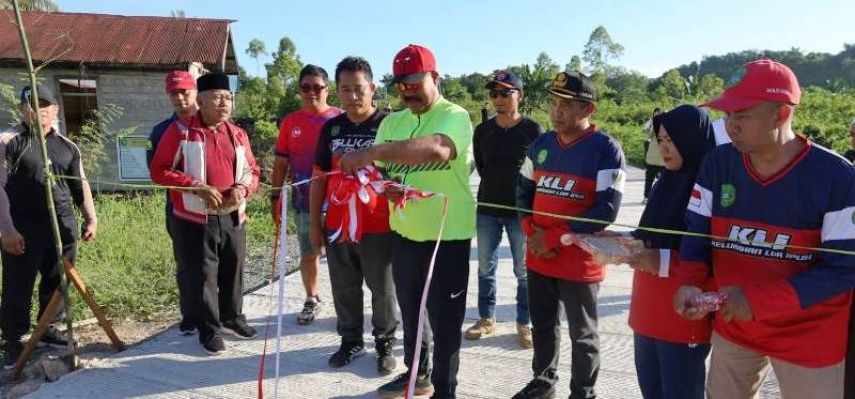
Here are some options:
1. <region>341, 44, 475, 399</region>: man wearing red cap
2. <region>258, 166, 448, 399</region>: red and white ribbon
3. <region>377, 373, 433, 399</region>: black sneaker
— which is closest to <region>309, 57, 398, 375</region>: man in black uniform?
<region>258, 166, 448, 399</region>: red and white ribbon

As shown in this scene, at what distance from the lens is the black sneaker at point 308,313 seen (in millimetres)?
4566

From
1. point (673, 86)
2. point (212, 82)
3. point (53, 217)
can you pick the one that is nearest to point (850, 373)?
point (212, 82)

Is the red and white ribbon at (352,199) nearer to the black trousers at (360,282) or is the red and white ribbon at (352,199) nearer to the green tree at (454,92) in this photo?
the black trousers at (360,282)

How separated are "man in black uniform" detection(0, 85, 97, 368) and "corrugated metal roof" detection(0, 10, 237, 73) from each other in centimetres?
1041

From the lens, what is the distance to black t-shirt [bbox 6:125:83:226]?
151 inches

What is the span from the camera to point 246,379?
358 cm

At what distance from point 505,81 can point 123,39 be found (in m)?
13.3

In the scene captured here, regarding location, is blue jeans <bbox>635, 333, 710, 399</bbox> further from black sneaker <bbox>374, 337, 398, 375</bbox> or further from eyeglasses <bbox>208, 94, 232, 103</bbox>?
A: eyeglasses <bbox>208, 94, 232, 103</bbox>

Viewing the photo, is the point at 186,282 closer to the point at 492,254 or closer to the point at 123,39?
the point at 492,254

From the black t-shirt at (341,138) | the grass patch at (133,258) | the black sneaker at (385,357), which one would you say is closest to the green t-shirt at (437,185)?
the black t-shirt at (341,138)

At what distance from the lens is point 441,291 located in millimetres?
2994

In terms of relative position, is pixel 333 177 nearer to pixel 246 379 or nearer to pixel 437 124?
pixel 437 124

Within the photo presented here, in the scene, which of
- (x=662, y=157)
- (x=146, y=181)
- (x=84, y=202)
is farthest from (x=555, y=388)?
(x=146, y=181)

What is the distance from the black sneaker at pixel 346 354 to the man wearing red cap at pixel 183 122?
42.3 inches
